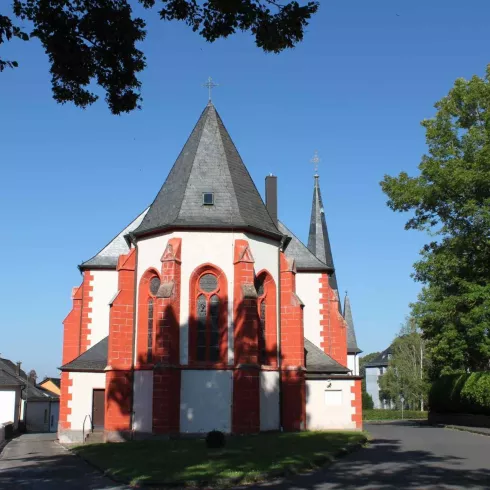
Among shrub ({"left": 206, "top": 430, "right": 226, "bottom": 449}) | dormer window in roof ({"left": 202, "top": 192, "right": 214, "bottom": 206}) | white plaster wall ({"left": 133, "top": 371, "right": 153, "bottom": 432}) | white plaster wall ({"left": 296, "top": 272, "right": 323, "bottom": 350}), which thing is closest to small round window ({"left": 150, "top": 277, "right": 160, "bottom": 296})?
white plaster wall ({"left": 133, "top": 371, "right": 153, "bottom": 432})

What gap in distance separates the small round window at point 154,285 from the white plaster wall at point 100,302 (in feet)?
20.3

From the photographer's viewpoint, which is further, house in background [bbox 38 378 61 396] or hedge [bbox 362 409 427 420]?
house in background [bbox 38 378 61 396]

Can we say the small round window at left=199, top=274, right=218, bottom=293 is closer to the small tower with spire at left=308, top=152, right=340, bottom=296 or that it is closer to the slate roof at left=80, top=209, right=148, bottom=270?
the slate roof at left=80, top=209, right=148, bottom=270

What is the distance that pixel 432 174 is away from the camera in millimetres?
30688

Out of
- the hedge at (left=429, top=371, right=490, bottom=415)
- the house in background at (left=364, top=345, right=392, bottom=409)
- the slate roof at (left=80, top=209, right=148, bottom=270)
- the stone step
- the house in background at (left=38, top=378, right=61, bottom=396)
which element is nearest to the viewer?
the stone step

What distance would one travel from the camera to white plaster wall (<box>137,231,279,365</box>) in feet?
76.7

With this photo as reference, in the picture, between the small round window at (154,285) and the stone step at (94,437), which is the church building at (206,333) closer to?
the small round window at (154,285)

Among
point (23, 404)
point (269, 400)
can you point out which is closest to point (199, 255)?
point (269, 400)

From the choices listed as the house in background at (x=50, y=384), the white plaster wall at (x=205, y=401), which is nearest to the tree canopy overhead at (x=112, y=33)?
the white plaster wall at (x=205, y=401)

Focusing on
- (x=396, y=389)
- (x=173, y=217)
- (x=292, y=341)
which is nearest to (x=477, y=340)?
(x=292, y=341)

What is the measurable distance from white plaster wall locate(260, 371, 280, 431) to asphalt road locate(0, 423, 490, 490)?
14.5ft

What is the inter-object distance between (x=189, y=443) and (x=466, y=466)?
8.77 meters

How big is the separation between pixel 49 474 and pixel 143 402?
8.07 m

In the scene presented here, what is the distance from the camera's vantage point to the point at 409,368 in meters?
72.1
